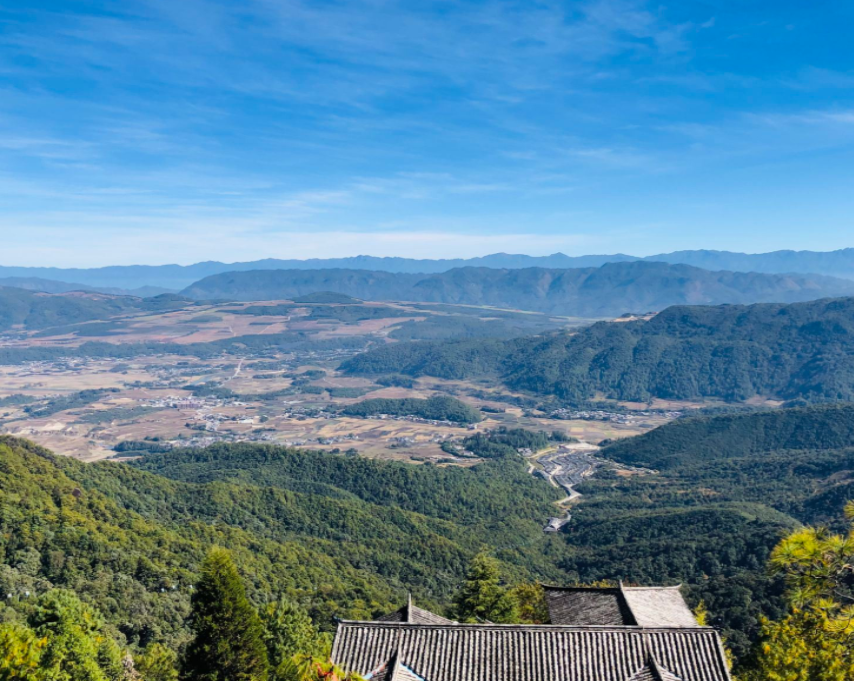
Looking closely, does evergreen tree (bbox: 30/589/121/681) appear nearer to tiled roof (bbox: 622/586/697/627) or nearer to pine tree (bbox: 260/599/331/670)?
pine tree (bbox: 260/599/331/670)

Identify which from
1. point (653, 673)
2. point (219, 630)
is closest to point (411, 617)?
point (219, 630)

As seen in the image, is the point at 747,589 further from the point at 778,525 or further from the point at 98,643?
the point at 98,643

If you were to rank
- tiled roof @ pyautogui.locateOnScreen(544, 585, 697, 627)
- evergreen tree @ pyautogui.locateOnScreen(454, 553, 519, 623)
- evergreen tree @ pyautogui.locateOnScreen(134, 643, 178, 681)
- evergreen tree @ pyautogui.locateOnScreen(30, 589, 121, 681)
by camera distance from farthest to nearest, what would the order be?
1. evergreen tree @ pyautogui.locateOnScreen(454, 553, 519, 623)
2. evergreen tree @ pyautogui.locateOnScreen(134, 643, 178, 681)
3. evergreen tree @ pyautogui.locateOnScreen(30, 589, 121, 681)
4. tiled roof @ pyautogui.locateOnScreen(544, 585, 697, 627)

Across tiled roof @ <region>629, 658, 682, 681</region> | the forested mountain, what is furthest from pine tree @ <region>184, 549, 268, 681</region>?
the forested mountain

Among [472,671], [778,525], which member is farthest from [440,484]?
[472,671]

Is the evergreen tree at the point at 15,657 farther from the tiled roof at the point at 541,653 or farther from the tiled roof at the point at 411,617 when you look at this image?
the tiled roof at the point at 411,617

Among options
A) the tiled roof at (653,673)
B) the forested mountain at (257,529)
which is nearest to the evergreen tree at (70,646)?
the forested mountain at (257,529)

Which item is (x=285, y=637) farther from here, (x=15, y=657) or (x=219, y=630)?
(x=15, y=657)
